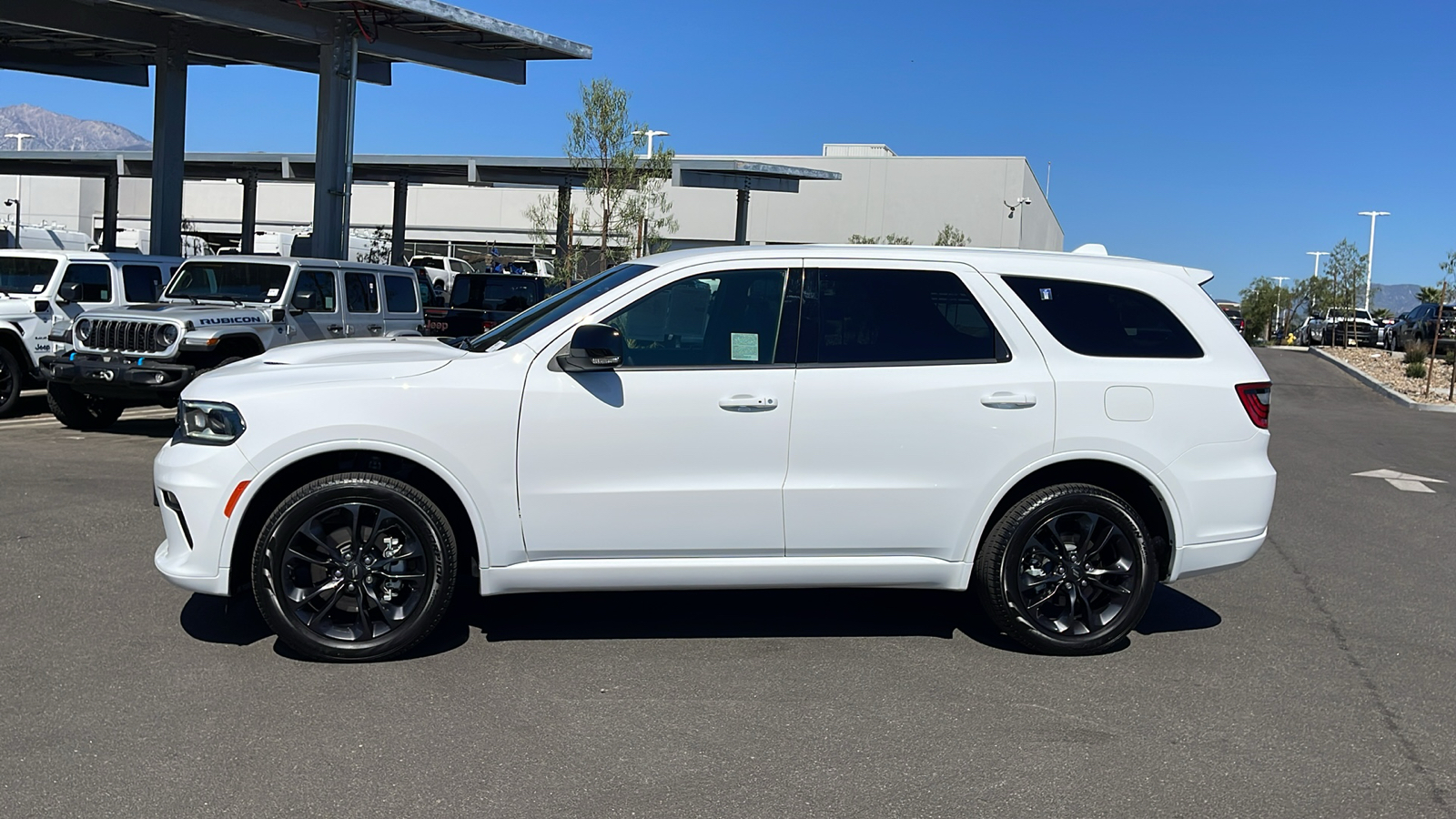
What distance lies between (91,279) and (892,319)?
11.4m

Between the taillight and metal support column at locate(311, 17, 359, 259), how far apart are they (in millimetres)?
17577

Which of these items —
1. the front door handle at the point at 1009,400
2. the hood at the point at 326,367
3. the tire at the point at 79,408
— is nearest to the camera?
the hood at the point at 326,367

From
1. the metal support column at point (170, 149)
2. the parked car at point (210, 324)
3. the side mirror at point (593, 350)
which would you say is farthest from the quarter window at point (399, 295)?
the metal support column at point (170, 149)

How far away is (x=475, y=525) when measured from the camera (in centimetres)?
511

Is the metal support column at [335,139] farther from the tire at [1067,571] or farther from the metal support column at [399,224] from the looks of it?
the metal support column at [399,224]

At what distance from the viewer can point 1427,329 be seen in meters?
36.1

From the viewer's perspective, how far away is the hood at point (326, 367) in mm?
5074

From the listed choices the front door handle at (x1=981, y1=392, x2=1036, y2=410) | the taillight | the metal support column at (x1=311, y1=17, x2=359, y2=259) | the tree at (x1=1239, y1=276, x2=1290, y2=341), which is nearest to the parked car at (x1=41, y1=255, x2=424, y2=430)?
the metal support column at (x1=311, y1=17, x2=359, y2=259)

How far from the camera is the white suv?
5.04 m

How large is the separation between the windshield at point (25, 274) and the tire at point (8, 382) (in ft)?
2.62

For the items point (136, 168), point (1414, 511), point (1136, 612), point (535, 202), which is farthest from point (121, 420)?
point (535, 202)

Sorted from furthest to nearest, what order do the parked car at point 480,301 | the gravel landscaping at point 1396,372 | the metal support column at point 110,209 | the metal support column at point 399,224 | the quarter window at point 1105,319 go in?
the metal support column at point 399,224 → the metal support column at point 110,209 → the gravel landscaping at point 1396,372 → the parked car at point 480,301 → the quarter window at point 1105,319

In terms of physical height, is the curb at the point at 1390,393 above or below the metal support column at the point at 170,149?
below

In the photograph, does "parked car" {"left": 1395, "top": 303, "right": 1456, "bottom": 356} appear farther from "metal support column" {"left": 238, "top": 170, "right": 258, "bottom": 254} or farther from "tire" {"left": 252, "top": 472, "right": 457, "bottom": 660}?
"metal support column" {"left": 238, "top": 170, "right": 258, "bottom": 254}
